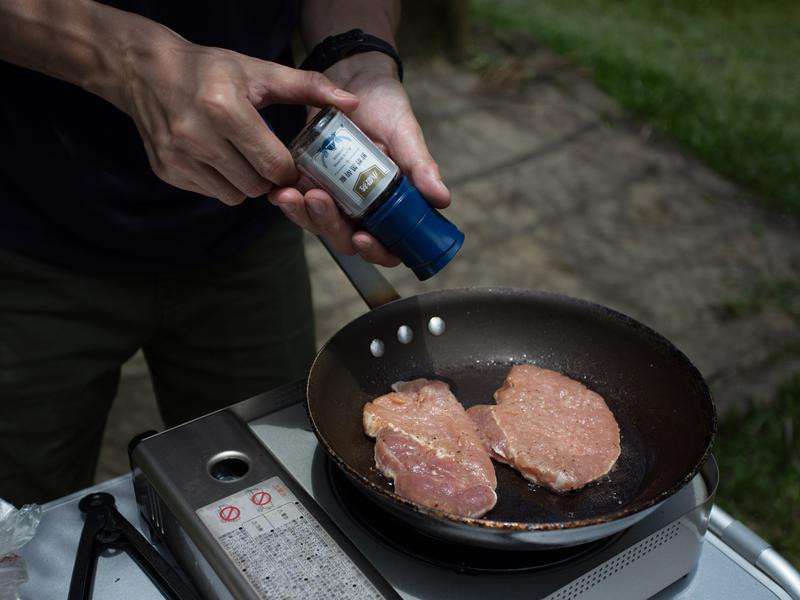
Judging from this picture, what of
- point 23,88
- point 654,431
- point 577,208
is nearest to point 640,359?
point 654,431

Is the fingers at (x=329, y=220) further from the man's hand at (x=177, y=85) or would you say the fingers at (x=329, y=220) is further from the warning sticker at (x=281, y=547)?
the warning sticker at (x=281, y=547)

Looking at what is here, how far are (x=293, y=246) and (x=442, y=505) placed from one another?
31.3 inches

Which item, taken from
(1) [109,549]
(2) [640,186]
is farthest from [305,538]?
(2) [640,186]

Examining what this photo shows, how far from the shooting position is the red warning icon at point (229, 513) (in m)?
1.12

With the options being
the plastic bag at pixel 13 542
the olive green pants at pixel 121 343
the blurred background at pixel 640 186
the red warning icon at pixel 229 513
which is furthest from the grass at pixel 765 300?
the plastic bag at pixel 13 542

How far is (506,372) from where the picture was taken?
1.48 meters

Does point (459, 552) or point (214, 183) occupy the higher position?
point (214, 183)

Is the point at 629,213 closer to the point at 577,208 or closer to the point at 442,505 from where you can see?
the point at 577,208

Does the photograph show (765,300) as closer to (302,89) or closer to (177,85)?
(302,89)

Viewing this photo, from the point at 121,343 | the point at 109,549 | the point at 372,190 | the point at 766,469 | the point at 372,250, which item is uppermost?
the point at 372,190

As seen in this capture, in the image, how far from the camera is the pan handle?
57.6 inches

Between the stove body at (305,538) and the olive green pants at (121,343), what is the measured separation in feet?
1.46

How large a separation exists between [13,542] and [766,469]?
2.47m

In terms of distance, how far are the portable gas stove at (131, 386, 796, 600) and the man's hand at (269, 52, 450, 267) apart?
306 mm
